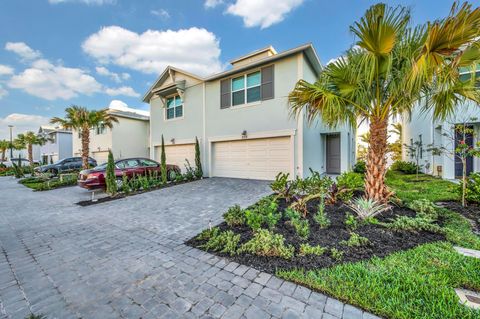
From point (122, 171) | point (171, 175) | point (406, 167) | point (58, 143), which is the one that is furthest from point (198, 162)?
point (58, 143)

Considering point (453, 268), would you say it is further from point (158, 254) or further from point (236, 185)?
point (236, 185)

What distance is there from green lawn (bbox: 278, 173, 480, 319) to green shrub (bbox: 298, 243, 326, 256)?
0.36 m

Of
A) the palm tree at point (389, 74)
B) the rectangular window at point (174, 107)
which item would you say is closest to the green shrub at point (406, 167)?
the palm tree at point (389, 74)

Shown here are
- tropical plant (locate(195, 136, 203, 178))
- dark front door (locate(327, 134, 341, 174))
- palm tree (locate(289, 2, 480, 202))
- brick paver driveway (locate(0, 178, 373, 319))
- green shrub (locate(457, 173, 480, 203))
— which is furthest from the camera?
dark front door (locate(327, 134, 341, 174))

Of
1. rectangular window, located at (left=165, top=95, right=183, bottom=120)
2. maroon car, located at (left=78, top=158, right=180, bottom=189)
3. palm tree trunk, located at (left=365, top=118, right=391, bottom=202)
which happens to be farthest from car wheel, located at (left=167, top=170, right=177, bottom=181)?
palm tree trunk, located at (left=365, top=118, right=391, bottom=202)

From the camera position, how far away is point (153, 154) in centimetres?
1494

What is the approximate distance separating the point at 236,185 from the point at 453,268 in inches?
290

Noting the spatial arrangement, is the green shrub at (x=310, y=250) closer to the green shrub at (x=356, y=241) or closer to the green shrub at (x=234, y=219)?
the green shrub at (x=356, y=241)

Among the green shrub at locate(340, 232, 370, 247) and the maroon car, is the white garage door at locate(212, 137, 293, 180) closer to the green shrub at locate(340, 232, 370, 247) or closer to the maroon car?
the maroon car

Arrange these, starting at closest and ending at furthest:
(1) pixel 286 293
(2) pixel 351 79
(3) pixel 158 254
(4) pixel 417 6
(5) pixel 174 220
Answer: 1. (1) pixel 286 293
2. (3) pixel 158 254
3. (4) pixel 417 6
4. (2) pixel 351 79
5. (5) pixel 174 220

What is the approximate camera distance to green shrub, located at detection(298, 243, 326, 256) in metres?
3.05

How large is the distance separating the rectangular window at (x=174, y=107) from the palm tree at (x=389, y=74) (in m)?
9.80

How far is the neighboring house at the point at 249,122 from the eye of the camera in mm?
9320

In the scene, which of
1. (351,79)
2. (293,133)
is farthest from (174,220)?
(293,133)
